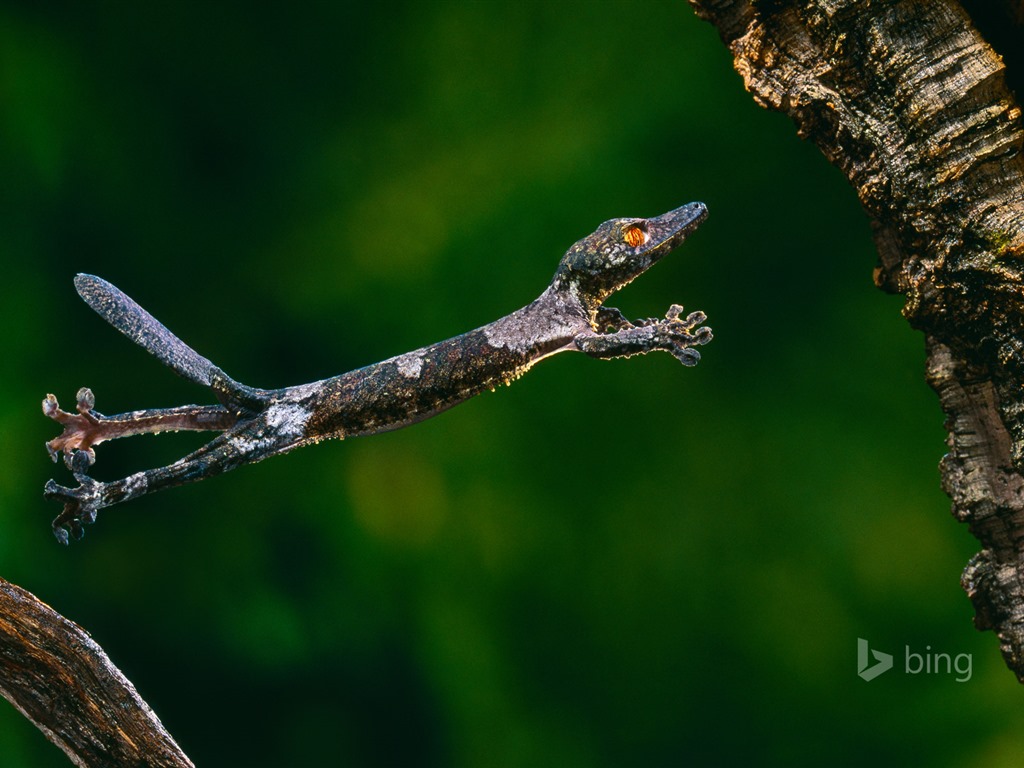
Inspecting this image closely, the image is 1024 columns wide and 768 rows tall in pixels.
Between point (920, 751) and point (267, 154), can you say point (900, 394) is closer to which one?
point (920, 751)

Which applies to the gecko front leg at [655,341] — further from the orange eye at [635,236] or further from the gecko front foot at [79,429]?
the gecko front foot at [79,429]

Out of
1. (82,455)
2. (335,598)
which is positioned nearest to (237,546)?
(335,598)

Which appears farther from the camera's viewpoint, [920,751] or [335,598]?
[335,598]

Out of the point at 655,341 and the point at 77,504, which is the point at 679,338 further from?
the point at 77,504

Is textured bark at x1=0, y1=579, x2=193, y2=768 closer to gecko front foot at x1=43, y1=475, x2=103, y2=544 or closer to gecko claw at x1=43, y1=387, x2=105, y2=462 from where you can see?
gecko front foot at x1=43, y1=475, x2=103, y2=544

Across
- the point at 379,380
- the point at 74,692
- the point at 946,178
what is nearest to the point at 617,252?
the point at 379,380

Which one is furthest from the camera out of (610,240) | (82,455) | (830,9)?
(610,240)

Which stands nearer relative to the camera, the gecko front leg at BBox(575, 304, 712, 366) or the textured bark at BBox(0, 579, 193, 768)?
the textured bark at BBox(0, 579, 193, 768)

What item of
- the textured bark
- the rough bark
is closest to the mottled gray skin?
the textured bark
